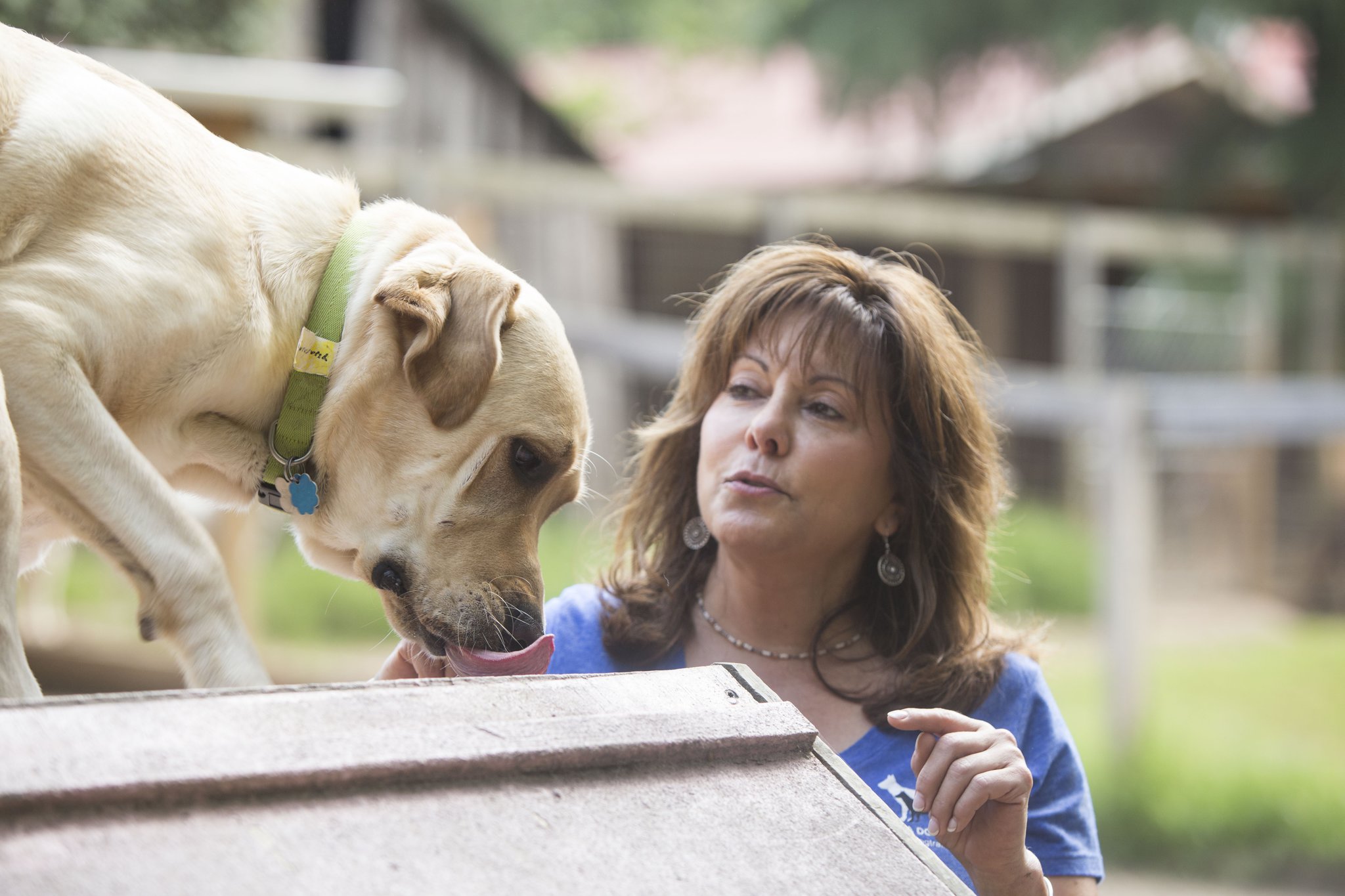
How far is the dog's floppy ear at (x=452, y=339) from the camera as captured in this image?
89.9 inches

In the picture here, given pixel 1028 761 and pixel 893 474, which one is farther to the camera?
pixel 893 474

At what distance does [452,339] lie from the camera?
2.31 metres

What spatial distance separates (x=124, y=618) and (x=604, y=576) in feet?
21.9

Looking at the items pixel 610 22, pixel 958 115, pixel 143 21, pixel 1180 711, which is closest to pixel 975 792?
pixel 143 21

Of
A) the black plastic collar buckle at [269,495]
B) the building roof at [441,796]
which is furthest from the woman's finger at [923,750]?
the black plastic collar buckle at [269,495]

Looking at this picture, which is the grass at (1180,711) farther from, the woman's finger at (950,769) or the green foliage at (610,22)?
the green foliage at (610,22)

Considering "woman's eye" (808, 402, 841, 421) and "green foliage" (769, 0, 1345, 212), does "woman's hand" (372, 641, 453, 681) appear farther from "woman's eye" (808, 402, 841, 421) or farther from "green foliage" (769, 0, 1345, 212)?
"green foliage" (769, 0, 1345, 212)

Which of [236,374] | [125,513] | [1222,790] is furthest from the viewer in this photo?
[1222,790]

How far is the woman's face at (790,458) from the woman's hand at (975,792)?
60 centimetres

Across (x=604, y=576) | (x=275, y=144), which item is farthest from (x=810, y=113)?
(x=604, y=576)

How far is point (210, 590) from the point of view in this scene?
1.95 metres

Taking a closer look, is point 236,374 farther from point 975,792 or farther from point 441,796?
point 975,792

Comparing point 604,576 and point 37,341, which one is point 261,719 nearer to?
point 37,341

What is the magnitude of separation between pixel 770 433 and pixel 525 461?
1.52ft
